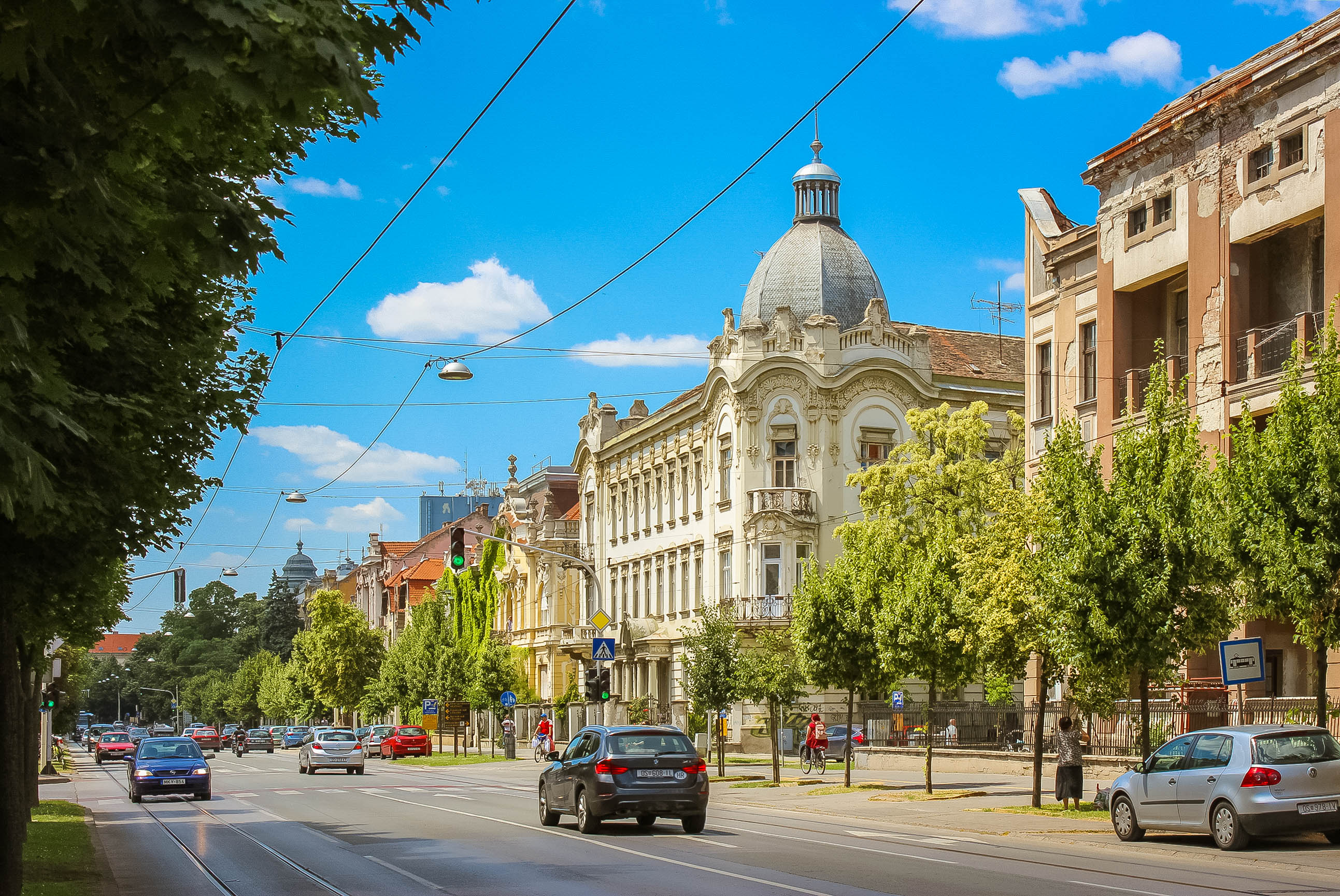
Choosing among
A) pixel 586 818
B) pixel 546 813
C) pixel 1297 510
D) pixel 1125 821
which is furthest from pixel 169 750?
pixel 1297 510

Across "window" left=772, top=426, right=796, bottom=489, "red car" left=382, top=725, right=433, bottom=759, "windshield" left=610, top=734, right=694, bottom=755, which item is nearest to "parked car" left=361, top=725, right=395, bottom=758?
"red car" left=382, top=725, right=433, bottom=759

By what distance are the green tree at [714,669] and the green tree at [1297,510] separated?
715 inches

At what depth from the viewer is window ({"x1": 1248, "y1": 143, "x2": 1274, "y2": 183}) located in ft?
91.3

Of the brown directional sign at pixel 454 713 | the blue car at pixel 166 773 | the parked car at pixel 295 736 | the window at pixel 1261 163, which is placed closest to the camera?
the window at pixel 1261 163

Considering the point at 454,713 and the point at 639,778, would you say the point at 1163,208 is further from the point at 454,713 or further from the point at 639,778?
the point at 454,713

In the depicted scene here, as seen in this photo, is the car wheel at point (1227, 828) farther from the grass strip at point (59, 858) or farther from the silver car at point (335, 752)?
the silver car at point (335, 752)

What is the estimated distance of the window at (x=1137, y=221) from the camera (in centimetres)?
3141

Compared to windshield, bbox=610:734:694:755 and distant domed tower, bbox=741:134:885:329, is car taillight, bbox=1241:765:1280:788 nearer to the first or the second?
windshield, bbox=610:734:694:755

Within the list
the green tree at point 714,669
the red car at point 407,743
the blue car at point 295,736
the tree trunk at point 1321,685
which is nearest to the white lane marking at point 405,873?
the tree trunk at point 1321,685

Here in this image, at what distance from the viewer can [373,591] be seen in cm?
12725

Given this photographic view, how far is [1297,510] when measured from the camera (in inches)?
773

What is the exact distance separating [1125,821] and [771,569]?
32670 millimetres

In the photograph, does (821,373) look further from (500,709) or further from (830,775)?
(500,709)

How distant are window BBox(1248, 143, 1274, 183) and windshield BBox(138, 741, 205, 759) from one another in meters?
26.3
